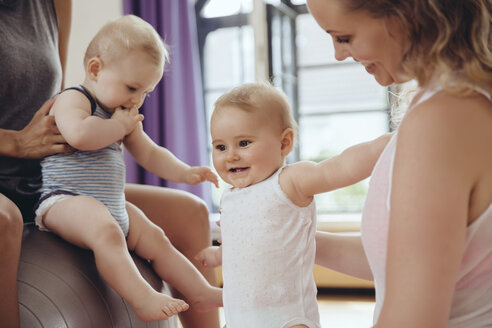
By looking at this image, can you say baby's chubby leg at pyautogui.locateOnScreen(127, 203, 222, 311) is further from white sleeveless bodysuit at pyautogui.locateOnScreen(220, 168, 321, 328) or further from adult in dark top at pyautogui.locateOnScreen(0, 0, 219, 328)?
white sleeveless bodysuit at pyautogui.locateOnScreen(220, 168, 321, 328)

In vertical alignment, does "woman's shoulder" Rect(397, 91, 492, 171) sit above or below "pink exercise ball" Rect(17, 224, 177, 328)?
above

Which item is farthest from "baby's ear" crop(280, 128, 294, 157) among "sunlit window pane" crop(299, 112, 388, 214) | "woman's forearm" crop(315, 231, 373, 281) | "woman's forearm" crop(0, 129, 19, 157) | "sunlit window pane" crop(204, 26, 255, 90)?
"sunlit window pane" crop(299, 112, 388, 214)

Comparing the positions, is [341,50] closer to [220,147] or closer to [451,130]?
[451,130]

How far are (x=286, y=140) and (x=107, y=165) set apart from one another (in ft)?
1.86

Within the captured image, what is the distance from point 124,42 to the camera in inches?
57.4

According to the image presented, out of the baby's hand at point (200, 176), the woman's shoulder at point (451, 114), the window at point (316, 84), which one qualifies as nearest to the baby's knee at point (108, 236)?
the baby's hand at point (200, 176)

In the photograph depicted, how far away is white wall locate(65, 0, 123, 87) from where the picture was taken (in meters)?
3.35

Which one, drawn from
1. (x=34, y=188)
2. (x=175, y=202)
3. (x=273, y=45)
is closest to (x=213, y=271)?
(x=175, y=202)

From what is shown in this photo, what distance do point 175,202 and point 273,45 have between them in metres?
2.30

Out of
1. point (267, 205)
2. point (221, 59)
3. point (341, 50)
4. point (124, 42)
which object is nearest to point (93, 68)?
point (124, 42)

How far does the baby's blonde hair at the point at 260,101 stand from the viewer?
3.81 ft

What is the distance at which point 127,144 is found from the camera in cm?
171

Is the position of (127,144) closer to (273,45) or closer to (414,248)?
(414,248)

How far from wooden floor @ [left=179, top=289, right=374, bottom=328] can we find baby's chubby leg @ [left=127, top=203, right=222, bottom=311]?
1.15 m
